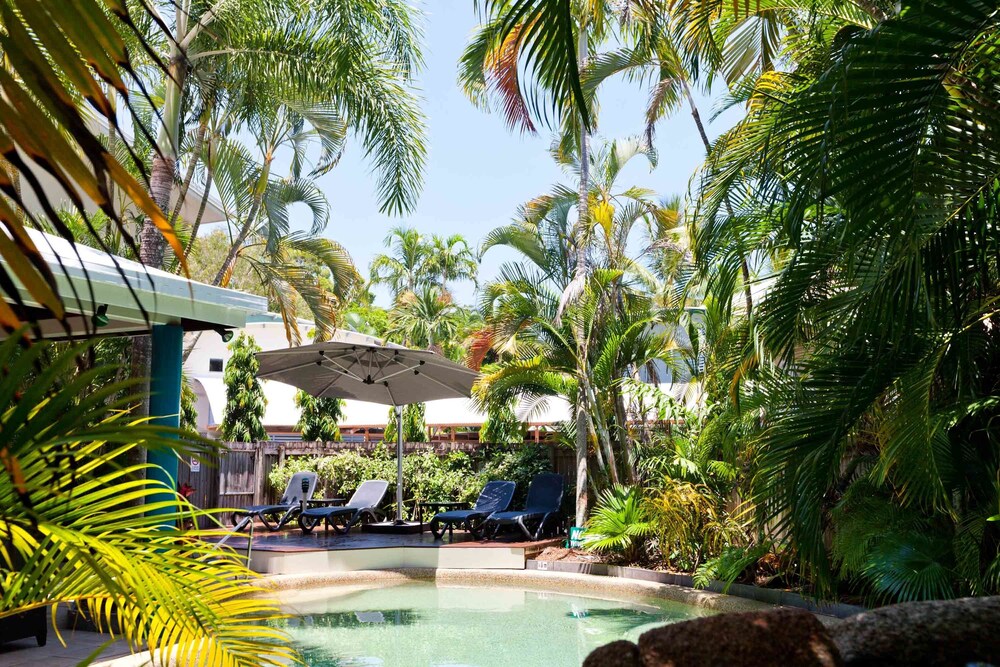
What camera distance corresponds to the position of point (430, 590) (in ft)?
34.8

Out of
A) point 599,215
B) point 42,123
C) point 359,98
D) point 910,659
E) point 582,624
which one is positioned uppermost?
point 359,98

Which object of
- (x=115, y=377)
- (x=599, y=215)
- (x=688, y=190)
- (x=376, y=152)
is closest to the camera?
(x=688, y=190)

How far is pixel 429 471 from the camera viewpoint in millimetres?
15523

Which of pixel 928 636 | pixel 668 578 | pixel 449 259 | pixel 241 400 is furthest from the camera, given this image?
pixel 449 259

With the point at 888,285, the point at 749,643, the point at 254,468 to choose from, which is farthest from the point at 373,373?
the point at 749,643

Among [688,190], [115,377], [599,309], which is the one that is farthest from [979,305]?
[115,377]

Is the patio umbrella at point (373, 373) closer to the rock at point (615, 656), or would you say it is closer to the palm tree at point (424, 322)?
the rock at point (615, 656)

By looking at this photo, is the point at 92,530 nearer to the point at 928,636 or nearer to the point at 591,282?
the point at 928,636

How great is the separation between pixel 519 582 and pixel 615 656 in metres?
7.42

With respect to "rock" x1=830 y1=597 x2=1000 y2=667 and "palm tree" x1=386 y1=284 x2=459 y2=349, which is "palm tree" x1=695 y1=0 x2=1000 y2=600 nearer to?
"rock" x1=830 y1=597 x2=1000 y2=667

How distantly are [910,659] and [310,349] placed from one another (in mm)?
9374

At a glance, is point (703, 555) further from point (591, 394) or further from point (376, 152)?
point (376, 152)

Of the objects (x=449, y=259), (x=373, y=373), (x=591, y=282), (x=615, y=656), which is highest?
(x=449, y=259)

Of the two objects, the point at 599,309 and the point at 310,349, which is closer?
the point at 310,349
